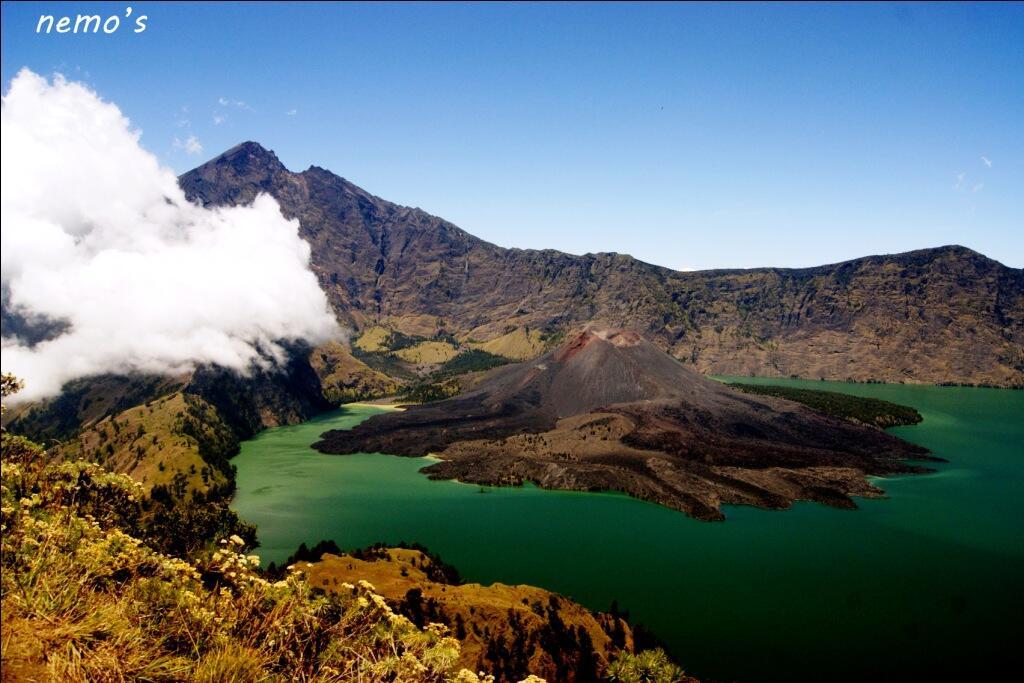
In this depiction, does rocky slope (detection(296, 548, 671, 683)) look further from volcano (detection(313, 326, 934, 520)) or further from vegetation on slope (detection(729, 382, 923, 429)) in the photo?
vegetation on slope (detection(729, 382, 923, 429))

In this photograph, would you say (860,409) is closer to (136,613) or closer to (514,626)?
(514,626)

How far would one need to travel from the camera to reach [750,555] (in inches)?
2260

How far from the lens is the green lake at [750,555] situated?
39.3m

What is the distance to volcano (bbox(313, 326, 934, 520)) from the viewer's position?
275 feet

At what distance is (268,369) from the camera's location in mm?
171375

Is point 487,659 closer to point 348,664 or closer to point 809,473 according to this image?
point 348,664

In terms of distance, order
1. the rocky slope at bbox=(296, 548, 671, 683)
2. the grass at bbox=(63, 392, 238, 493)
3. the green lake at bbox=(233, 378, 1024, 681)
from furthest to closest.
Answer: the grass at bbox=(63, 392, 238, 493) < the green lake at bbox=(233, 378, 1024, 681) < the rocky slope at bbox=(296, 548, 671, 683)

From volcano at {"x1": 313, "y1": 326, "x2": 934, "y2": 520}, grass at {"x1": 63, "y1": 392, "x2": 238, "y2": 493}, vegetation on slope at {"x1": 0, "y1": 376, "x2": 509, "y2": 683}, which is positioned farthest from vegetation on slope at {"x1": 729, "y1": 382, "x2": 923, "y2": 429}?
vegetation on slope at {"x1": 0, "y1": 376, "x2": 509, "y2": 683}

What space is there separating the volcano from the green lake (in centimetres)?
466

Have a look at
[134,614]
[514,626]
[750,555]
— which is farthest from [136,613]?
[750,555]

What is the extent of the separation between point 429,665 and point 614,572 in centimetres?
4656

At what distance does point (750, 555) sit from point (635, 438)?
48.1m

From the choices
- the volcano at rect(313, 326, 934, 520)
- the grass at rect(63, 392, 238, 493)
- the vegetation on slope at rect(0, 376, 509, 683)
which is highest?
the vegetation on slope at rect(0, 376, 509, 683)

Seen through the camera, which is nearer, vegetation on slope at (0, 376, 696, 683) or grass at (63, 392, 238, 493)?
vegetation on slope at (0, 376, 696, 683)
